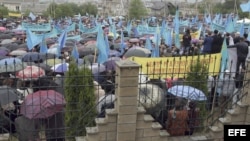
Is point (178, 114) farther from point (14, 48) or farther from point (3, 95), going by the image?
point (14, 48)

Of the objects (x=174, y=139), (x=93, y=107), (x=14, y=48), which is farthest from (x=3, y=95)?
(x=14, y=48)

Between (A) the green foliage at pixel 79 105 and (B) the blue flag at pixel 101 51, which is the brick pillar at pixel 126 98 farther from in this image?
(B) the blue flag at pixel 101 51

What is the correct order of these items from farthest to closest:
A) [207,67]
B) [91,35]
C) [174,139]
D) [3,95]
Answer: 1. [91,35]
2. [207,67]
3. [3,95]
4. [174,139]

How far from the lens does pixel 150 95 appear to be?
22.9ft

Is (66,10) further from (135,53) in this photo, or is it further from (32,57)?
(135,53)

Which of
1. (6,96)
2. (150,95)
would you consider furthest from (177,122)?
(6,96)

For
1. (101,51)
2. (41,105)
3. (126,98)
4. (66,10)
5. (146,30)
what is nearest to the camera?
(126,98)

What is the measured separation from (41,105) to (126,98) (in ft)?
5.84

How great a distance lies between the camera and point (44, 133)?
267 inches

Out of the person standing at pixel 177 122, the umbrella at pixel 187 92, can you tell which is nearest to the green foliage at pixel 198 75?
the umbrella at pixel 187 92

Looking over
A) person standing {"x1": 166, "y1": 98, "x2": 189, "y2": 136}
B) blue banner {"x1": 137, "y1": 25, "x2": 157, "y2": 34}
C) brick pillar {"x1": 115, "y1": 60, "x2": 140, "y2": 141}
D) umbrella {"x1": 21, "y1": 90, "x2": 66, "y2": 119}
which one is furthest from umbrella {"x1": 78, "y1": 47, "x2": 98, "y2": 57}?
brick pillar {"x1": 115, "y1": 60, "x2": 140, "y2": 141}

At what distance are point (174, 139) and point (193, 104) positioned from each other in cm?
117

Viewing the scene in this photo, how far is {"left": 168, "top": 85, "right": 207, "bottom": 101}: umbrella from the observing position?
280 inches

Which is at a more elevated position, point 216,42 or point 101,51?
point 216,42
